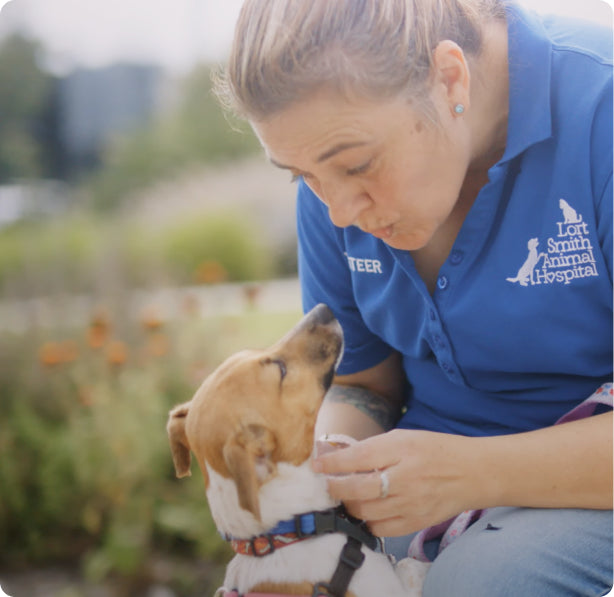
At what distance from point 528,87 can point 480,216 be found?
27 centimetres

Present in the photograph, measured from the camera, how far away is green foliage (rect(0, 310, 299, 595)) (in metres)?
2.79

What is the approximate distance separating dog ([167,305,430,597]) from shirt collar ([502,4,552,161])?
28.7 inches

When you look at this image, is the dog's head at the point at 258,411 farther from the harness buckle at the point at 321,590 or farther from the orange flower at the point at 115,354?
the orange flower at the point at 115,354

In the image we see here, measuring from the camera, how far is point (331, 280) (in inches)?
73.7

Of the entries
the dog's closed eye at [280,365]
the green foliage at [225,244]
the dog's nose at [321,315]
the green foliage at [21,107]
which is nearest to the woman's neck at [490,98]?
the dog's nose at [321,315]

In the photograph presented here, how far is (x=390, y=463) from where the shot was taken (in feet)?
4.92

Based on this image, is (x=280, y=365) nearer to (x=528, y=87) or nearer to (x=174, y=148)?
(x=528, y=87)

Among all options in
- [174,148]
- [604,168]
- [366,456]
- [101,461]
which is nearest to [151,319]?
[101,461]

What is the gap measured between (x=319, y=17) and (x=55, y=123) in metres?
11.0

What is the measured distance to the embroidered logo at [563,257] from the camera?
56.7 inches

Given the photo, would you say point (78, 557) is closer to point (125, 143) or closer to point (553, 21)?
point (553, 21)

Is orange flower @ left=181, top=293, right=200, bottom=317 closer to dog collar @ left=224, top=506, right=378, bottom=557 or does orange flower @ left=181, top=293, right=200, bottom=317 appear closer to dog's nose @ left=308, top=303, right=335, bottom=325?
dog's nose @ left=308, top=303, right=335, bottom=325

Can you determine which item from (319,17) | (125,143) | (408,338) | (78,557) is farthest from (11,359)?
(125,143)

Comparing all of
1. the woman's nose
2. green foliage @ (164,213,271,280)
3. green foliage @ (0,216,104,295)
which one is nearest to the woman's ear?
the woman's nose
